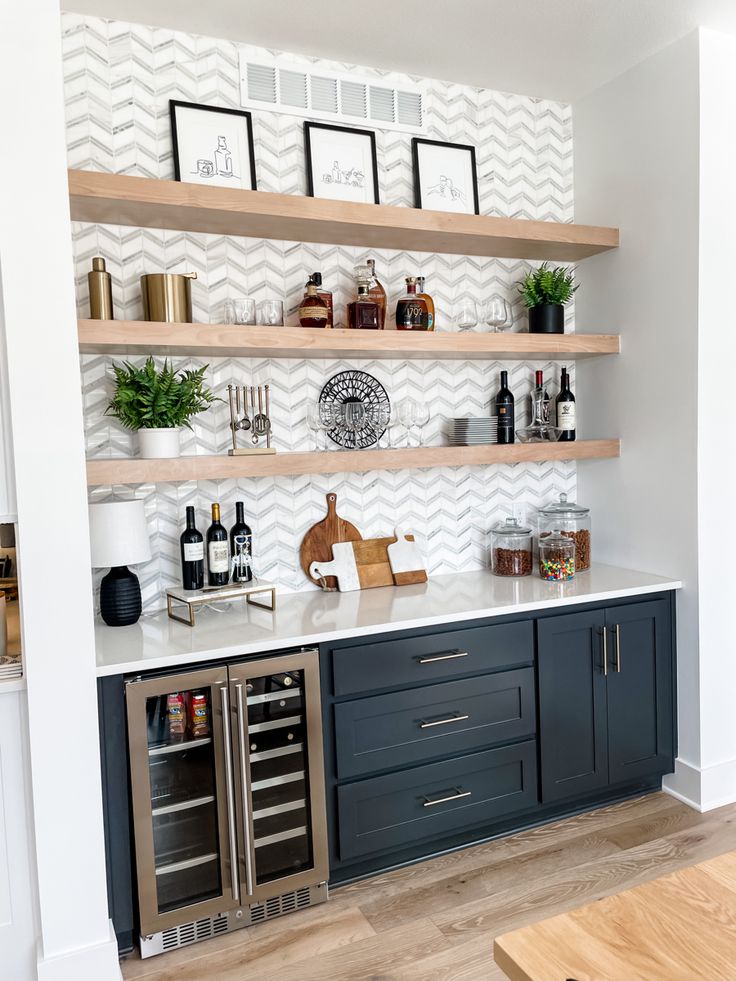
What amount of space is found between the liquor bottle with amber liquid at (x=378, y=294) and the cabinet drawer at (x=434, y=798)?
63.7 inches

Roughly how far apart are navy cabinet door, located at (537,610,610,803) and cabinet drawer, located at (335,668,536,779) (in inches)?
3.3

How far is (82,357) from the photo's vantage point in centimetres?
260

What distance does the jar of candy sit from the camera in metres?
3.02

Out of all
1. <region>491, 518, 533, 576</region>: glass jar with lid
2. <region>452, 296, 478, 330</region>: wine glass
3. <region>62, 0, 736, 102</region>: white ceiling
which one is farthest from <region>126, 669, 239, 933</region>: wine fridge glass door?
<region>62, 0, 736, 102</region>: white ceiling

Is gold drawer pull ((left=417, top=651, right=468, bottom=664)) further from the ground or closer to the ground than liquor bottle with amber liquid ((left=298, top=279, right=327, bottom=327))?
closer to the ground

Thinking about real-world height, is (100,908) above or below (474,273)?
below

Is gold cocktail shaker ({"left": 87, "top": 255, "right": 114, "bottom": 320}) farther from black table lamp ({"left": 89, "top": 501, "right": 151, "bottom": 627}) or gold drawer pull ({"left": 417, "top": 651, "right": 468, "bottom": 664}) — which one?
gold drawer pull ({"left": 417, "top": 651, "right": 468, "bottom": 664})

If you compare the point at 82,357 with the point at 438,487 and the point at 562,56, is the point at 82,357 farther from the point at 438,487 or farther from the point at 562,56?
the point at 562,56

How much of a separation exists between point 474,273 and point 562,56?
0.87 meters

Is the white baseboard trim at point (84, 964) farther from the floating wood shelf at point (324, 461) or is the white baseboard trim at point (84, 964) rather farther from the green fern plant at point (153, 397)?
the green fern plant at point (153, 397)

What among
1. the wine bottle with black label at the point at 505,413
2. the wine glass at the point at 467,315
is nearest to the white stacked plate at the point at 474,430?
the wine bottle with black label at the point at 505,413

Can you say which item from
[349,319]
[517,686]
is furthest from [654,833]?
[349,319]

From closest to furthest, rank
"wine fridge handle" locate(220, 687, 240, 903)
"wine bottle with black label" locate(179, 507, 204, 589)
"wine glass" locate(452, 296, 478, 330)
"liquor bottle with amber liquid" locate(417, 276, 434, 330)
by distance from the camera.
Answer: "wine fridge handle" locate(220, 687, 240, 903) < "wine bottle with black label" locate(179, 507, 204, 589) < "liquor bottle with amber liquid" locate(417, 276, 434, 330) < "wine glass" locate(452, 296, 478, 330)

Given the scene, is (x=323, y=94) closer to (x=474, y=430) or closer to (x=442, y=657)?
(x=474, y=430)
